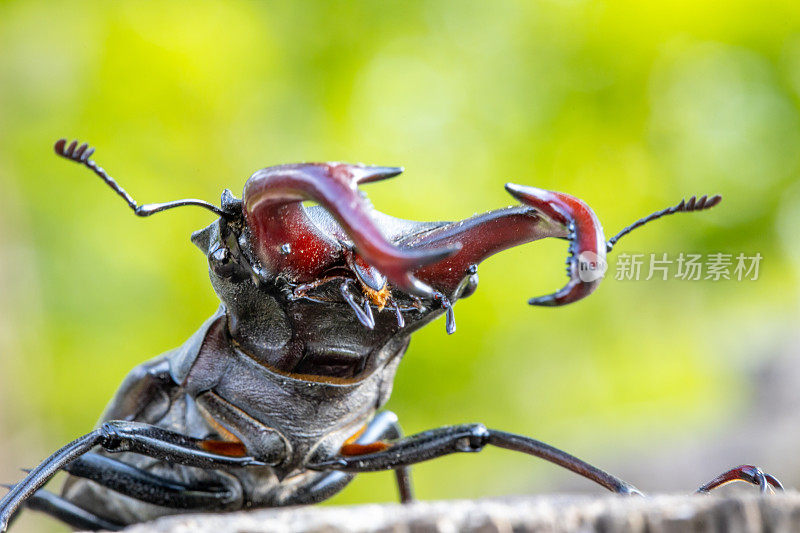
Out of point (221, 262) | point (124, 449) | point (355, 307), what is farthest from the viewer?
point (124, 449)

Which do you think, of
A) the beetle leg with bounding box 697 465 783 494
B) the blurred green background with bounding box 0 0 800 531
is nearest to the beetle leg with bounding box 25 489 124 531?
the beetle leg with bounding box 697 465 783 494

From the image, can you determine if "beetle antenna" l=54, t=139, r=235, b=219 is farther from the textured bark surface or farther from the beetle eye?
the textured bark surface

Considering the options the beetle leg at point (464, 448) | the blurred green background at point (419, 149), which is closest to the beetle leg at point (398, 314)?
the beetle leg at point (464, 448)

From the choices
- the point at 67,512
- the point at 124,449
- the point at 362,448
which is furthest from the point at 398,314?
the point at 67,512

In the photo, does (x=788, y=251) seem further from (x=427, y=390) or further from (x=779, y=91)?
(x=427, y=390)

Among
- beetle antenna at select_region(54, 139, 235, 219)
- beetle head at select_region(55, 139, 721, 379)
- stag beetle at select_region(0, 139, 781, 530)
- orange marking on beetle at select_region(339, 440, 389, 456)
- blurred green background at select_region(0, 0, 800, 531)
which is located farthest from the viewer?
blurred green background at select_region(0, 0, 800, 531)

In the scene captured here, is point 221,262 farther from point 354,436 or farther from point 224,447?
point 354,436

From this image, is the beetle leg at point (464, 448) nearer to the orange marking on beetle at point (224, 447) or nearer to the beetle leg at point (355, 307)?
the orange marking on beetle at point (224, 447)
